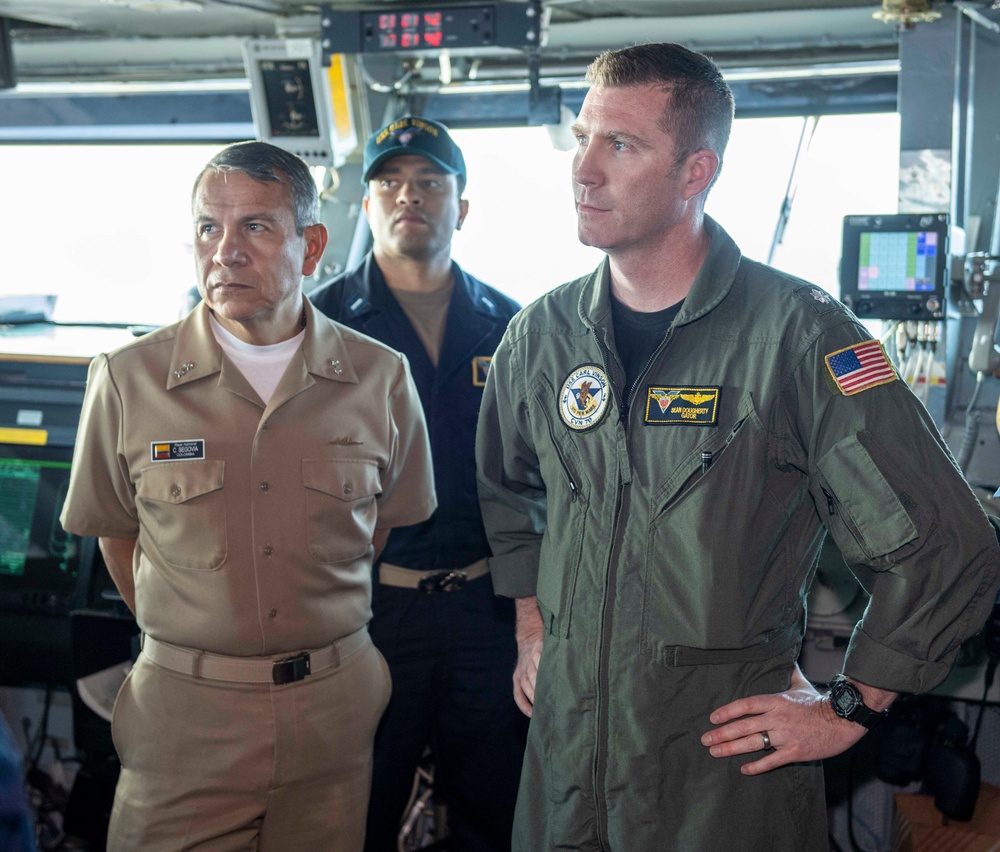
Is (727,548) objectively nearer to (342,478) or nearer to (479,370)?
(342,478)

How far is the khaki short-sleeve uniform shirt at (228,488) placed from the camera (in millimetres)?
1736

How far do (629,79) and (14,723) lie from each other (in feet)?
9.92

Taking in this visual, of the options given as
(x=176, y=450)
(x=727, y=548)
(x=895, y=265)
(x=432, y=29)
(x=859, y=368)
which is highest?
(x=432, y=29)

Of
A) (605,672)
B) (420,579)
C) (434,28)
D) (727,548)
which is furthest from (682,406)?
(434,28)

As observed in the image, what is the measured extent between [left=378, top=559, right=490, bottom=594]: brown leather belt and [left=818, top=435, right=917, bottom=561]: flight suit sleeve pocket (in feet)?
3.70

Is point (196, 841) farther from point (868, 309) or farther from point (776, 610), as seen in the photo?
point (868, 309)

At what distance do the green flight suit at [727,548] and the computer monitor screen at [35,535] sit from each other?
6.40 ft

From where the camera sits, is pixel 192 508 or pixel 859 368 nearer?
pixel 859 368

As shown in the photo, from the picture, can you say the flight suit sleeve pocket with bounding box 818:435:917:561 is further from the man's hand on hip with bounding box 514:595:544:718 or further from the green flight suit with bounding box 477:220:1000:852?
the man's hand on hip with bounding box 514:595:544:718

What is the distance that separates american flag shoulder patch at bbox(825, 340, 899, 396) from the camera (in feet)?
4.52

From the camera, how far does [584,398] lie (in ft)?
5.15

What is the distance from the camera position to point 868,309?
2760 millimetres

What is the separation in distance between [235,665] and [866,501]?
104cm

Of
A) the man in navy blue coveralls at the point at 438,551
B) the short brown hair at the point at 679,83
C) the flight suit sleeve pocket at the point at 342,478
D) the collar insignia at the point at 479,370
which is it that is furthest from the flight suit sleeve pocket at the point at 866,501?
the collar insignia at the point at 479,370
